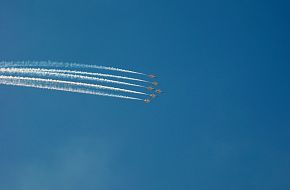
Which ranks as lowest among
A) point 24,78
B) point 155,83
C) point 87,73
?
point 24,78

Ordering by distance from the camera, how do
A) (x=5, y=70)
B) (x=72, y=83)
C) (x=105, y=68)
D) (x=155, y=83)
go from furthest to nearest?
1. (x=155, y=83)
2. (x=105, y=68)
3. (x=72, y=83)
4. (x=5, y=70)

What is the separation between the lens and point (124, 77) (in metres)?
63.5

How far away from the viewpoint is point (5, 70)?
5131 cm

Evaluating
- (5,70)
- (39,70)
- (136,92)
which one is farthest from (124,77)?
(5,70)

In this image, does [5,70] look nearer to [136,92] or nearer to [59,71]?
[59,71]

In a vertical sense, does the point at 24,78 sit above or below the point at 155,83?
below

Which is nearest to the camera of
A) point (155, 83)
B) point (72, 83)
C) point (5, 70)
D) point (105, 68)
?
point (5, 70)

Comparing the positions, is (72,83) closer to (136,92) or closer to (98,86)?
(98,86)

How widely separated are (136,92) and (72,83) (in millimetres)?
10579

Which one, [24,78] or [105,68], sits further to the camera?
[105,68]

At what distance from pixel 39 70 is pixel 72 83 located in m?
3.95

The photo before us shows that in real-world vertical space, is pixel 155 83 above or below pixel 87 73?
above

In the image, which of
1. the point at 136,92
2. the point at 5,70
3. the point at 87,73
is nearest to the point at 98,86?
the point at 87,73

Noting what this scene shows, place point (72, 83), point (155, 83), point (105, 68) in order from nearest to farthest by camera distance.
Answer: point (72, 83) < point (105, 68) < point (155, 83)
